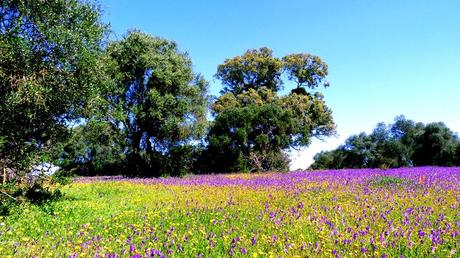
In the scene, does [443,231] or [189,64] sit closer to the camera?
[443,231]

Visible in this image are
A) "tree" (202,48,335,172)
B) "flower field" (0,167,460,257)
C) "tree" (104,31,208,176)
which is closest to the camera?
"flower field" (0,167,460,257)

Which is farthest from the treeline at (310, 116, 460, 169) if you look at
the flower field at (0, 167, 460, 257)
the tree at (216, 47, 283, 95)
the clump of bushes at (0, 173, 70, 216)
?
the clump of bushes at (0, 173, 70, 216)

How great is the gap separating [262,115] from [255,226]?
2853 cm

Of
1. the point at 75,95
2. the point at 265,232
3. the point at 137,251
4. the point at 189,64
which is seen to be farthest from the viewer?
the point at 189,64

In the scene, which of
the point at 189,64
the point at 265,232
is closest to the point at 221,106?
the point at 189,64

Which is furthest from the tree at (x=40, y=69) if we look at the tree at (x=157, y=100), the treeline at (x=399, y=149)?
the treeline at (x=399, y=149)

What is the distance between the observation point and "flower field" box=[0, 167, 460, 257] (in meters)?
6.70

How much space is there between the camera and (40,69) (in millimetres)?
11898

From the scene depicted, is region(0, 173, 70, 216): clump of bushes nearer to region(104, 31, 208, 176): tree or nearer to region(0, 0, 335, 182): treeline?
region(0, 0, 335, 182): treeline

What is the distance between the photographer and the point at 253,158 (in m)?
35.1

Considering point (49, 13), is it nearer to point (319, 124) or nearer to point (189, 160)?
point (189, 160)

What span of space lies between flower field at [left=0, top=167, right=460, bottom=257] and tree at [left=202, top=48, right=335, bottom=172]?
22.0 metres

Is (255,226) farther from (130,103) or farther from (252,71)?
(252,71)

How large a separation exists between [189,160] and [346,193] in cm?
2302
